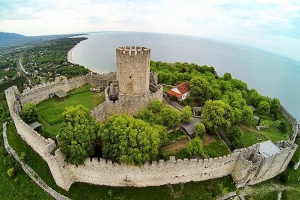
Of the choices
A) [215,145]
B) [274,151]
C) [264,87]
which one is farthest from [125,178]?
[264,87]

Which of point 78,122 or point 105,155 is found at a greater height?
point 78,122

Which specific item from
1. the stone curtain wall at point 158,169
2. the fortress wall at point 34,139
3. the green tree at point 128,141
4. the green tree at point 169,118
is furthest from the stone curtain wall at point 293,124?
the fortress wall at point 34,139

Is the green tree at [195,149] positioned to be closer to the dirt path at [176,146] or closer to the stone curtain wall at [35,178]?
the dirt path at [176,146]

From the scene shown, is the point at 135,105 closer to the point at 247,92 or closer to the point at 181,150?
the point at 181,150

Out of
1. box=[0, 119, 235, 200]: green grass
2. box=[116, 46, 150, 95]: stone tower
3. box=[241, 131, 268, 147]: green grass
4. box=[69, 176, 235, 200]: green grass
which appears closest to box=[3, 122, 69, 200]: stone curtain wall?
box=[0, 119, 235, 200]: green grass

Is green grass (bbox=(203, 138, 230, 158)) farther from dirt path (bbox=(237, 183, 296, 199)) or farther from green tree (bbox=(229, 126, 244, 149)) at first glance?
dirt path (bbox=(237, 183, 296, 199))
